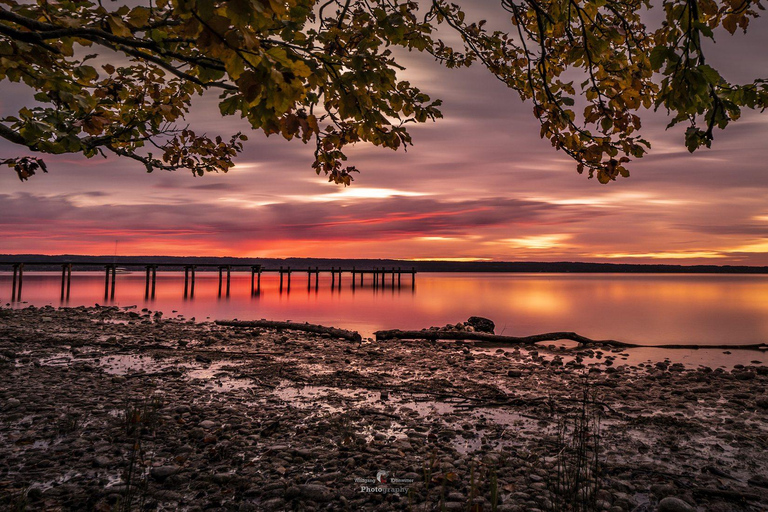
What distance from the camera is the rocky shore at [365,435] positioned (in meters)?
3.66

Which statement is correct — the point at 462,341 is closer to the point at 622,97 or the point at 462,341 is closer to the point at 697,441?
the point at 697,441

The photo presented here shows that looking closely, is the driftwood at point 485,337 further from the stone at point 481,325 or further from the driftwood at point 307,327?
the stone at point 481,325

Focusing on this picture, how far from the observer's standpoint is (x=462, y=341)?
45.2 ft

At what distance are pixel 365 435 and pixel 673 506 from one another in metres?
3.06

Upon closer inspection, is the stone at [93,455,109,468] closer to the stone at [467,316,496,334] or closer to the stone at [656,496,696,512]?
the stone at [656,496,696,512]

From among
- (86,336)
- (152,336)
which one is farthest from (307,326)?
(86,336)

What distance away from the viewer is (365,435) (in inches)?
197

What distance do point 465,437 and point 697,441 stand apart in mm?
2894

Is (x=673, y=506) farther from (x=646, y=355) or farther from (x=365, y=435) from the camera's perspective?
(x=646, y=355)

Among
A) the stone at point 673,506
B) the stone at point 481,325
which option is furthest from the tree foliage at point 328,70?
the stone at point 481,325

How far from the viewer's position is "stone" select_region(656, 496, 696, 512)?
3.49m

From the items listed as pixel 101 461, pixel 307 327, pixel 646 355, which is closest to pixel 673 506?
pixel 101 461

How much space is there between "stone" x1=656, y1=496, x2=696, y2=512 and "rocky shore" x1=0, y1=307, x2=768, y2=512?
0.02 m

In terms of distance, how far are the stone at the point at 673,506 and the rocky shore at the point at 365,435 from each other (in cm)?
2
